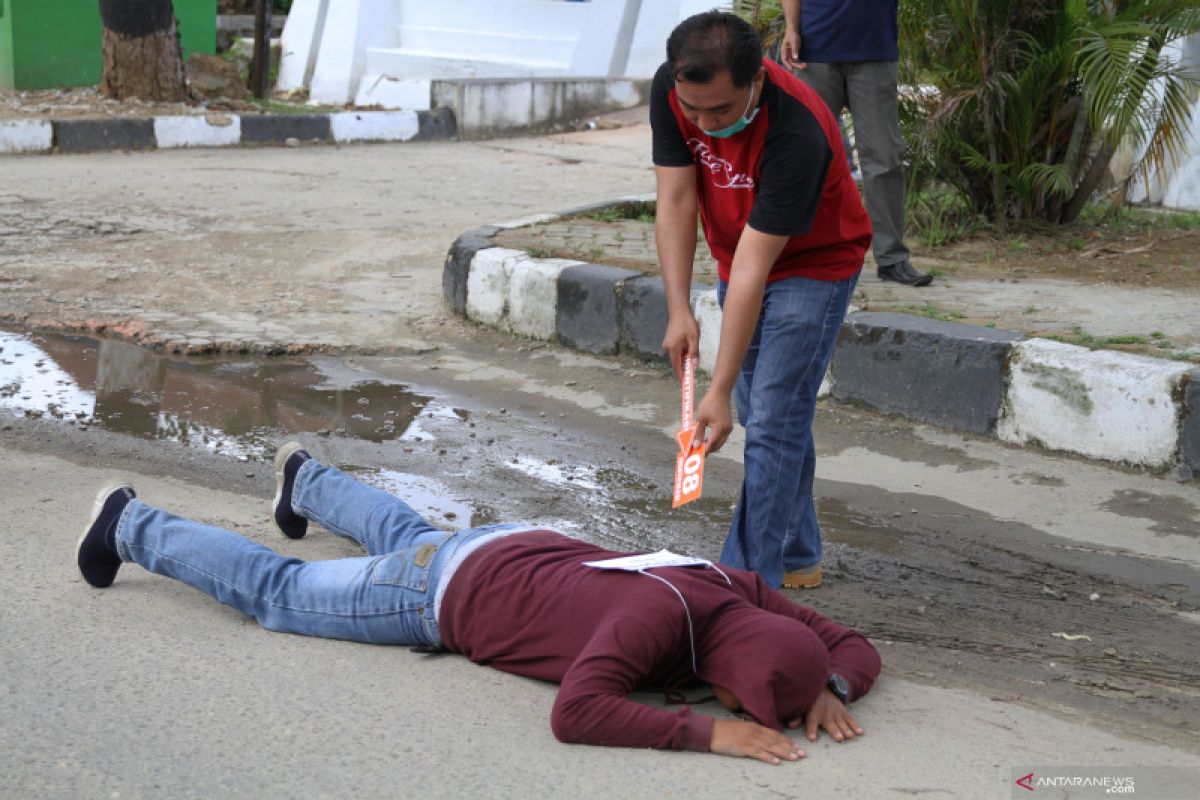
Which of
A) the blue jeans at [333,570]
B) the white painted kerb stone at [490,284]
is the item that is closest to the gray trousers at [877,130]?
the white painted kerb stone at [490,284]

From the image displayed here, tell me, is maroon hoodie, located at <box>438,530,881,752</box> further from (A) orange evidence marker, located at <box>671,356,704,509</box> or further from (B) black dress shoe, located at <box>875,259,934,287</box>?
(B) black dress shoe, located at <box>875,259,934,287</box>

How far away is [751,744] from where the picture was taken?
246cm

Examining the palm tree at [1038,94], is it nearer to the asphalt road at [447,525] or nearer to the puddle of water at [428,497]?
the asphalt road at [447,525]

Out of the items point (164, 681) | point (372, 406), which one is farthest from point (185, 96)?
point (164, 681)

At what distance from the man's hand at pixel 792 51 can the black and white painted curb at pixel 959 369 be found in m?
1.02

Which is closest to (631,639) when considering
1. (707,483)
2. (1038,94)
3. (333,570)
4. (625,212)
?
(333,570)

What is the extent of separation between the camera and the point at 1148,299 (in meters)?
5.46

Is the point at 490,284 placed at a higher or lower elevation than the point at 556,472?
higher

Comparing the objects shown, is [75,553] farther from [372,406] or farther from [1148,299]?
[1148,299]

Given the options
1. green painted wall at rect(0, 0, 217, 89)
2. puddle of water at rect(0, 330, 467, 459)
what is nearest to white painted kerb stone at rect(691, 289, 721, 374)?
puddle of water at rect(0, 330, 467, 459)

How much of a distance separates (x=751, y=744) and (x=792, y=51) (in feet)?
12.4

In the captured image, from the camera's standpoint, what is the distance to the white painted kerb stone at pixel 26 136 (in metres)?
10.3

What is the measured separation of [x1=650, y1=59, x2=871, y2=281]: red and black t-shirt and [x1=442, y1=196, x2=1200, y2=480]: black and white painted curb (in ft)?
4.72

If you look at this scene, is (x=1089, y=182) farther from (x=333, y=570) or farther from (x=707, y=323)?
(x=333, y=570)
